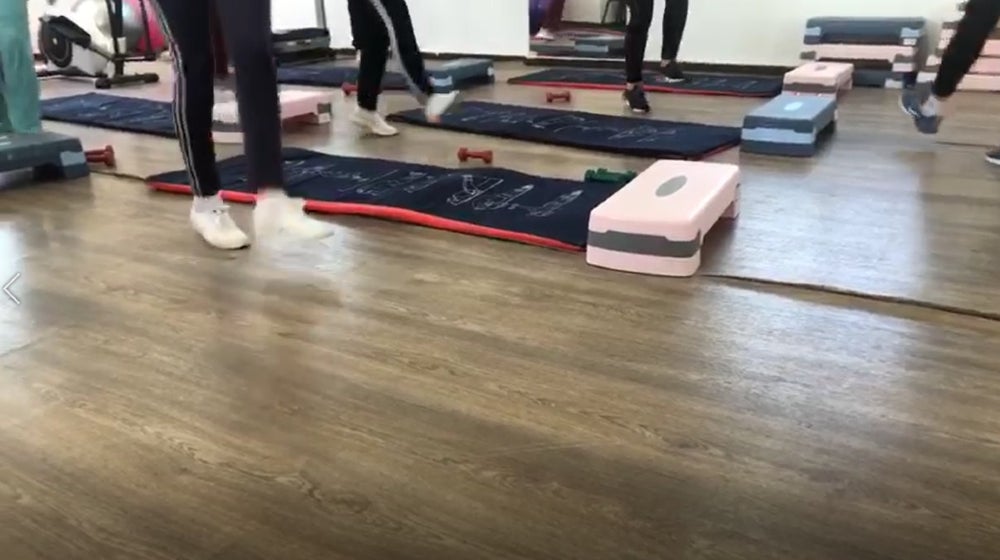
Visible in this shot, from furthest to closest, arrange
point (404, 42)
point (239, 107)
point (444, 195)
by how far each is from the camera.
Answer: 1. point (404, 42)
2. point (444, 195)
3. point (239, 107)

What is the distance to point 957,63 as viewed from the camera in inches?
101

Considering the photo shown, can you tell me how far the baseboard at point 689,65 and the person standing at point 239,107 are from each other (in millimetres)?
3263

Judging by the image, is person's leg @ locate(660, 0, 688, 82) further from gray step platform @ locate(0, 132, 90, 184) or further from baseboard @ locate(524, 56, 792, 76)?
gray step platform @ locate(0, 132, 90, 184)

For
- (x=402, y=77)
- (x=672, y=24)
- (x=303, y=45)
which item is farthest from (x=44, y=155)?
(x=303, y=45)

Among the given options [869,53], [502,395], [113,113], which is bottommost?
[502,395]

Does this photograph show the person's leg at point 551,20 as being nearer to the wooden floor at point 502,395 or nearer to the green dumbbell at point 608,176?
the green dumbbell at point 608,176

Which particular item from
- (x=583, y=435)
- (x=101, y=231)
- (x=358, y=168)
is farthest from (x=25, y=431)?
(x=358, y=168)

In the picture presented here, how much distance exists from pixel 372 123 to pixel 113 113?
1379mm

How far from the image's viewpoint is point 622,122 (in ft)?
11.1

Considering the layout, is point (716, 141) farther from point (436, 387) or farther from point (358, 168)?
point (436, 387)

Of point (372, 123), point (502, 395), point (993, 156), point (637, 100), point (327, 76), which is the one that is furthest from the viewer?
point (327, 76)

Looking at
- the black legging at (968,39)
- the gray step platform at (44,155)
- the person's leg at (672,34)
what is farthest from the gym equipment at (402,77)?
the black legging at (968,39)

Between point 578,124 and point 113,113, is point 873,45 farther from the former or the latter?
point 113,113

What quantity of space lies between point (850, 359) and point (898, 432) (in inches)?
9.0
